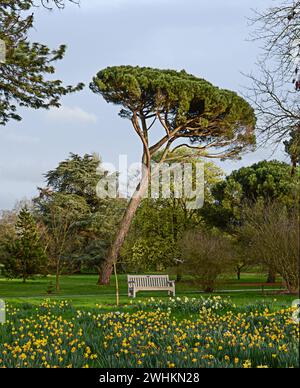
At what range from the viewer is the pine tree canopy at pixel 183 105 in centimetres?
584

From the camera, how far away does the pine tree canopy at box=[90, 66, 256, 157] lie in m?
5.84

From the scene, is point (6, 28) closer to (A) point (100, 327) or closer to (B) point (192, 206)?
(A) point (100, 327)

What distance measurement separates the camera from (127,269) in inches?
806

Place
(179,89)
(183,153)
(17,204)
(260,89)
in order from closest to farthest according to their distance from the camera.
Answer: (260,89), (179,89), (183,153), (17,204)

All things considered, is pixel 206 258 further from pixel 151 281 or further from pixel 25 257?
pixel 25 257

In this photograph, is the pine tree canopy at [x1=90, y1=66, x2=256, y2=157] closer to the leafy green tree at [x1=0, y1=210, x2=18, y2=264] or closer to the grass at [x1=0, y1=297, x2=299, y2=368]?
the grass at [x1=0, y1=297, x2=299, y2=368]

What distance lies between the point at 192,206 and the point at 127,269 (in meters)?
4.41

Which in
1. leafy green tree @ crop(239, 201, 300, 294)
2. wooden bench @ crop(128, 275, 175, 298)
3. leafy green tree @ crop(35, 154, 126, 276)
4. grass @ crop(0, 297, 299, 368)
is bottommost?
wooden bench @ crop(128, 275, 175, 298)

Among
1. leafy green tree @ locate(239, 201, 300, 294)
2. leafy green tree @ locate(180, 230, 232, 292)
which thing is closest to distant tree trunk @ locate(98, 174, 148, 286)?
leafy green tree @ locate(180, 230, 232, 292)

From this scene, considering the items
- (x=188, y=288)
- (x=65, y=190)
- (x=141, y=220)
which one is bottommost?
(x=188, y=288)

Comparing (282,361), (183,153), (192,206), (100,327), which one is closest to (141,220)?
(192,206)

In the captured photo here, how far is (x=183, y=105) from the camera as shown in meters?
8.43

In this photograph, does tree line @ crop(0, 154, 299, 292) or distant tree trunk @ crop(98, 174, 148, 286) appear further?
distant tree trunk @ crop(98, 174, 148, 286)
